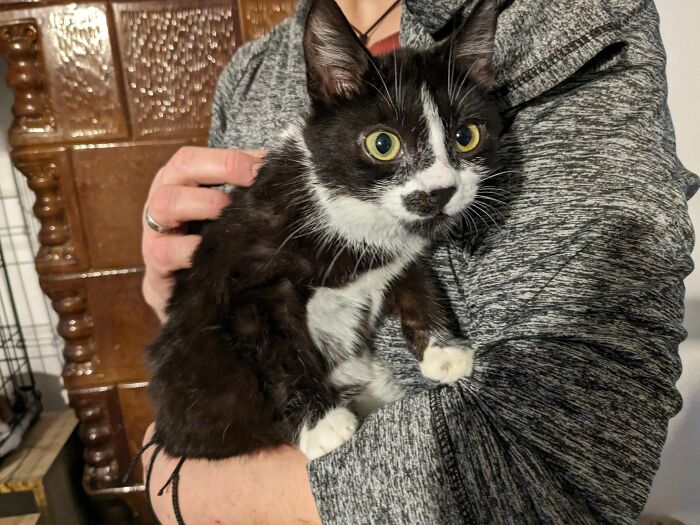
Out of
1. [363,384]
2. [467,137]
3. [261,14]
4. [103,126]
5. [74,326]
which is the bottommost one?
[74,326]

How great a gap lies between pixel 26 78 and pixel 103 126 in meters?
0.29

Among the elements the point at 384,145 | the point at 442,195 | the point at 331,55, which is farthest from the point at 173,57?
the point at 442,195

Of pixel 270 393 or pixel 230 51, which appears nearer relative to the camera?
pixel 270 393

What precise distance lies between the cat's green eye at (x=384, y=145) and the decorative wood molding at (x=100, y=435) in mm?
1886

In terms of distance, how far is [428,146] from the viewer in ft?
2.52

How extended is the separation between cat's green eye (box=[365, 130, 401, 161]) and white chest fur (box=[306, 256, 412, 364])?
23 cm

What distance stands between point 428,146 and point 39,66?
1.72 metres

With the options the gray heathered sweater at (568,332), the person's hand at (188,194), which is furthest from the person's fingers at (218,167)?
the gray heathered sweater at (568,332)

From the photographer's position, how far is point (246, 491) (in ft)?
2.68

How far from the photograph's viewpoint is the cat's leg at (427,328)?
85 centimetres

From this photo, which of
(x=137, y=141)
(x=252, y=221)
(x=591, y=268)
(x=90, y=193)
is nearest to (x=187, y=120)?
(x=137, y=141)

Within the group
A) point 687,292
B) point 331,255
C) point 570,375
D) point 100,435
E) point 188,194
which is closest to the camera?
point 570,375

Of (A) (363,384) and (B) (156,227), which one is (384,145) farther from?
(B) (156,227)

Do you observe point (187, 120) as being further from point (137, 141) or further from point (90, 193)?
point (90, 193)
